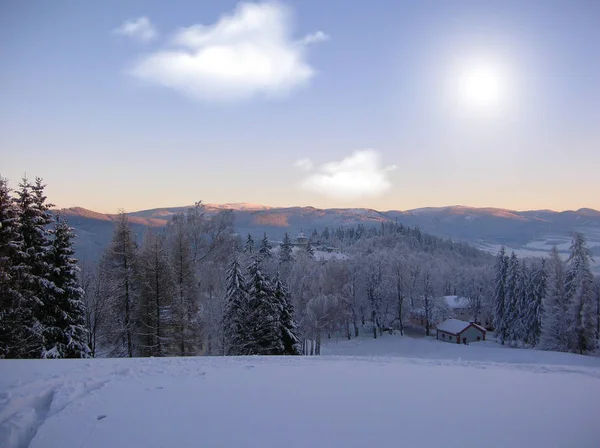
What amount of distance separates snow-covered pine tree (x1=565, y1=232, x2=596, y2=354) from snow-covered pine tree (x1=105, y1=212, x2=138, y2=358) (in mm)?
33672

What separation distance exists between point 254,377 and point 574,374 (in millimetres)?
8900

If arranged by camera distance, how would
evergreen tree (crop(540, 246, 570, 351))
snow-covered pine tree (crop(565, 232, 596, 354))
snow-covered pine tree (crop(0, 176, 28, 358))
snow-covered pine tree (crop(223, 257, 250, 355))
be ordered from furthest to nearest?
evergreen tree (crop(540, 246, 570, 351)), snow-covered pine tree (crop(565, 232, 596, 354)), snow-covered pine tree (crop(223, 257, 250, 355)), snow-covered pine tree (crop(0, 176, 28, 358))

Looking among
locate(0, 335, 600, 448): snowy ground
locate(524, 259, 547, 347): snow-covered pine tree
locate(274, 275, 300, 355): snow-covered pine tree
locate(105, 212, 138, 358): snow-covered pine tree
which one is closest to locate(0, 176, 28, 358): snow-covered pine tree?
locate(105, 212, 138, 358): snow-covered pine tree

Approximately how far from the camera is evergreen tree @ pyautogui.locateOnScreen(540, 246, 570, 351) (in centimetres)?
3025

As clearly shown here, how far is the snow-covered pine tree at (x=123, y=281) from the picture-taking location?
683 inches

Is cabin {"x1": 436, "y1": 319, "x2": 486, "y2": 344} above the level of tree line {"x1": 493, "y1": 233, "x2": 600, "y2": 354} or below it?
below

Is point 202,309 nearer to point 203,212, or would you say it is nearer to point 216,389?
point 203,212

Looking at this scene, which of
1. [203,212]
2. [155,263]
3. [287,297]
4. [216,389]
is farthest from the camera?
[203,212]

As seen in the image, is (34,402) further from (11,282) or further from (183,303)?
(183,303)

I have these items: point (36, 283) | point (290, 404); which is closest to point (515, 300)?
point (290, 404)

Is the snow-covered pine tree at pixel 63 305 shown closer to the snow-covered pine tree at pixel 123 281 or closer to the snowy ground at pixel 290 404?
the snow-covered pine tree at pixel 123 281

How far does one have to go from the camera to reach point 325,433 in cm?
548

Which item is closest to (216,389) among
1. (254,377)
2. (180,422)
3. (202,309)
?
(254,377)

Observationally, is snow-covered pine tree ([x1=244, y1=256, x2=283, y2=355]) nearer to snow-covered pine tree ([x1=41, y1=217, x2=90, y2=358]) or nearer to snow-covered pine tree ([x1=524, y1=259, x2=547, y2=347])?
snow-covered pine tree ([x1=41, y1=217, x2=90, y2=358])
